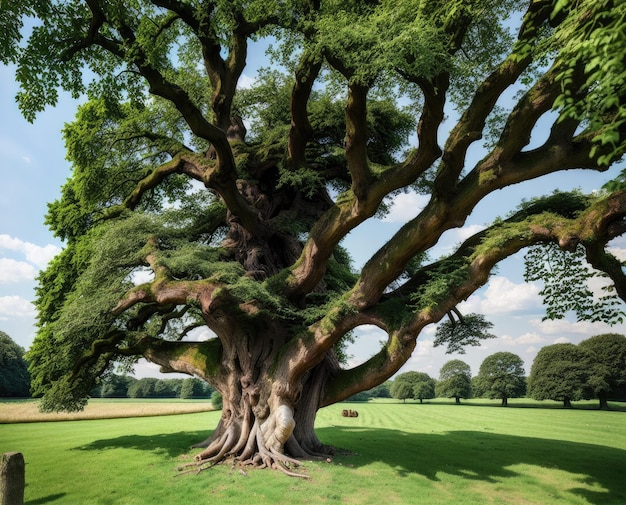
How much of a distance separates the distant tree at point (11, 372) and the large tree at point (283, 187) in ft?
139

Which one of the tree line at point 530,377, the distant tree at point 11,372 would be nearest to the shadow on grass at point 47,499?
the tree line at point 530,377

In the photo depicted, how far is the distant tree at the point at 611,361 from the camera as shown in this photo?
1638 inches

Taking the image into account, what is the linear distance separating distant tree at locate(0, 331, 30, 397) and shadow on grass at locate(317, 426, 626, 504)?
48596 mm

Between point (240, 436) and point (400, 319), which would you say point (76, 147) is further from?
point (400, 319)

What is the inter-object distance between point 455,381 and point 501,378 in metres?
7.02

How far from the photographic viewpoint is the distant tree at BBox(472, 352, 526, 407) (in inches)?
2164

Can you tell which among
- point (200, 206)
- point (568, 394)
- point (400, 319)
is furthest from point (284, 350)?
point (568, 394)

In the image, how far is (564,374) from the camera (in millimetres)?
44562

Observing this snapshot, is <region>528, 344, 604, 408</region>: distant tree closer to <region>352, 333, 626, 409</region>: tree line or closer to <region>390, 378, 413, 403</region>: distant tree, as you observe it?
<region>352, 333, 626, 409</region>: tree line

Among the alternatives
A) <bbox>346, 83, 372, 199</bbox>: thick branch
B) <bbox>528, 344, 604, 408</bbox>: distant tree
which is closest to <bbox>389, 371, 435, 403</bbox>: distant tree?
<bbox>528, 344, 604, 408</bbox>: distant tree

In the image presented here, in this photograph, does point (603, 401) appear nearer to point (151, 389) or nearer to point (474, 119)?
point (474, 119)

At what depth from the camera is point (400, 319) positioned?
11367 millimetres

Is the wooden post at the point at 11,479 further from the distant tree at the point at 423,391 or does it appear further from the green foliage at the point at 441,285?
the distant tree at the point at 423,391

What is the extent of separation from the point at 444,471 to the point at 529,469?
2.73 meters
